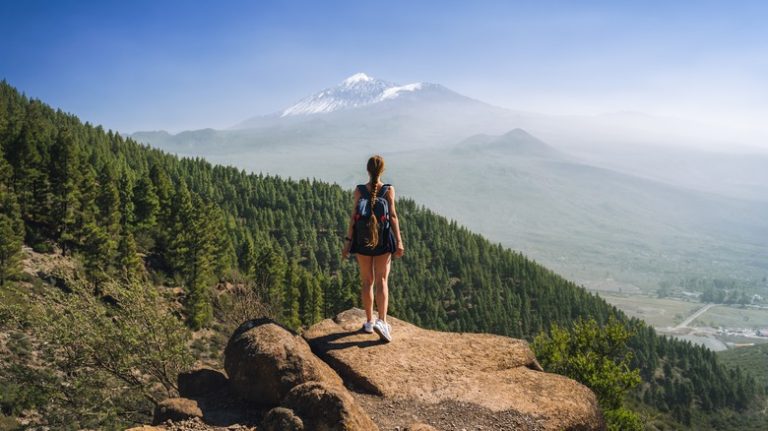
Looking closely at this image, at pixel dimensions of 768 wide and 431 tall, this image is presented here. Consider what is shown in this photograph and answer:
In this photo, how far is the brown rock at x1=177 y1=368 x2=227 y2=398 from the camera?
33.4 ft

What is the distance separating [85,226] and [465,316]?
336 ft

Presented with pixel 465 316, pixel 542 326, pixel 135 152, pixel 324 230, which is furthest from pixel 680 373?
pixel 135 152

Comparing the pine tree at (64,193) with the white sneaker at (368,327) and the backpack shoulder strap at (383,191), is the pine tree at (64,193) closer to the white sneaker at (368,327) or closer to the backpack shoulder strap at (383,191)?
the white sneaker at (368,327)

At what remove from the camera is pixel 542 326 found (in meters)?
141

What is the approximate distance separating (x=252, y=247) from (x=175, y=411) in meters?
73.1

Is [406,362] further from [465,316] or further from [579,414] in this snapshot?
[465,316]

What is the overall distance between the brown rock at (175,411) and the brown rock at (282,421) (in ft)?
5.96

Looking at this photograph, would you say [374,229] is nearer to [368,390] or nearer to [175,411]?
[368,390]

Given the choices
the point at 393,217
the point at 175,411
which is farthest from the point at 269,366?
the point at 393,217

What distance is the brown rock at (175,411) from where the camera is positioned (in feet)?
28.5

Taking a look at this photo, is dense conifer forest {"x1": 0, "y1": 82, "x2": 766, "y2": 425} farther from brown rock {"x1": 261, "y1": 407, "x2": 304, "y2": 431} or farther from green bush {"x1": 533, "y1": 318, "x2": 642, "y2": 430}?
brown rock {"x1": 261, "y1": 407, "x2": 304, "y2": 431}

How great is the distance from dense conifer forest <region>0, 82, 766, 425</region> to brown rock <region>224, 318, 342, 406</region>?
70.5ft

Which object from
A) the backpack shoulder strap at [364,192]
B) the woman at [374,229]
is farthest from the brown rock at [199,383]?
the backpack shoulder strap at [364,192]

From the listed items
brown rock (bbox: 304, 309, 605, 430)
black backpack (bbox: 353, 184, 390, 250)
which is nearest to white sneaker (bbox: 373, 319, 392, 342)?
brown rock (bbox: 304, 309, 605, 430)
